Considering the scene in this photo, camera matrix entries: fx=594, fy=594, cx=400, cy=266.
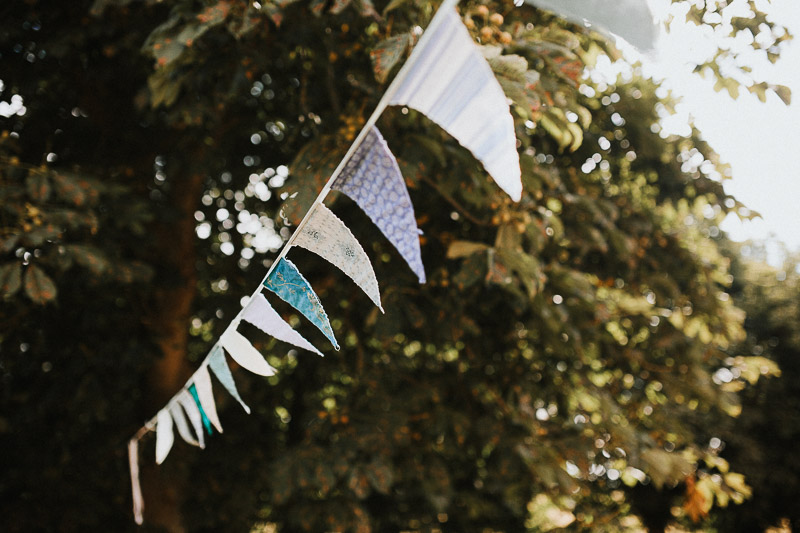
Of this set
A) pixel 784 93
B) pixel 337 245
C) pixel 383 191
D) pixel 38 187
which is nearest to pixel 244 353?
pixel 337 245

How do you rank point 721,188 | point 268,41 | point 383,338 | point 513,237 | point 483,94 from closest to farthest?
point 483,94, point 513,237, point 268,41, point 383,338, point 721,188

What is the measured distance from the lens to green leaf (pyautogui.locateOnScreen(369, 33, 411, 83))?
134 cm

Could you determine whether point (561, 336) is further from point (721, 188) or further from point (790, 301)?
point (790, 301)

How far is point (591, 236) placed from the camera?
2.79 meters

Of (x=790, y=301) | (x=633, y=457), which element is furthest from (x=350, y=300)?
(x=790, y=301)

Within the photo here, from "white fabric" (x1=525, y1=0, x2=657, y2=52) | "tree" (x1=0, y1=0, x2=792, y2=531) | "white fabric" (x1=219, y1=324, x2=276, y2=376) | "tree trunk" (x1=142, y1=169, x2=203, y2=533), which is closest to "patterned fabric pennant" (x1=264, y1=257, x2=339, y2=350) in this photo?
"white fabric" (x1=219, y1=324, x2=276, y2=376)

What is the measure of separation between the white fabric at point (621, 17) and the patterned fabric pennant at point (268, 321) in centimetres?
73

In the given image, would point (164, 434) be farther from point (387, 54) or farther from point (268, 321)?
point (387, 54)

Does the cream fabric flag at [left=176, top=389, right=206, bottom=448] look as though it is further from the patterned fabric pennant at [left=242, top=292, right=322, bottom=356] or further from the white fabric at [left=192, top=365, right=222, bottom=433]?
the patterned fabric pennant at [left=242, top=292, right=322, bottom=356]

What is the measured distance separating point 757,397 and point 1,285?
9.96 metres

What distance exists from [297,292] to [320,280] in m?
1.82

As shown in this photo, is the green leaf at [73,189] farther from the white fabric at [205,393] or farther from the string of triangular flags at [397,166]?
the string of triangular flags at [397,166]

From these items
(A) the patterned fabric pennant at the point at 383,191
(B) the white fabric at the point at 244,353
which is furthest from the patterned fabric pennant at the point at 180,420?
(A) the patterned fabric pennant at the point at 383,191

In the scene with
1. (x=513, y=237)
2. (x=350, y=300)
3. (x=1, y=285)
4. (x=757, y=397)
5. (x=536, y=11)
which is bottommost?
(x=757, y=397)
